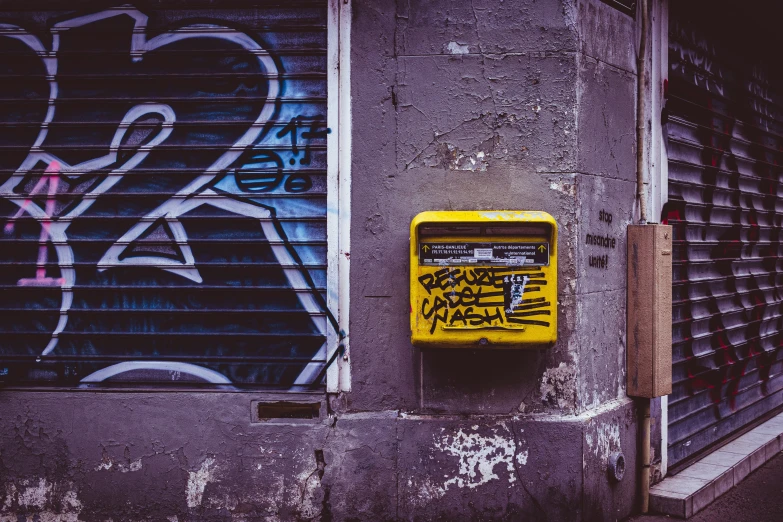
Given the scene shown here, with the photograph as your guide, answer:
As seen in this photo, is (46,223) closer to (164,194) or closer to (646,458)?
(164,194)

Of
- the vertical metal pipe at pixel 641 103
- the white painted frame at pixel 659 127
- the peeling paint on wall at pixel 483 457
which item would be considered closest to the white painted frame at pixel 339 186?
the peeling paint on wall at pixel 483 457

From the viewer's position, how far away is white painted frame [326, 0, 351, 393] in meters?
4.55

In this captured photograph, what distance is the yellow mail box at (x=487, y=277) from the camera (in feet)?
13.3

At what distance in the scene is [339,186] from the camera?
4.56 metres

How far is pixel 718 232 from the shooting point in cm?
642

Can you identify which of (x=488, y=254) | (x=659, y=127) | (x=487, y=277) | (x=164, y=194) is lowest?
(x=487, y=277)

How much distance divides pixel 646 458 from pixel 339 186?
2.65m

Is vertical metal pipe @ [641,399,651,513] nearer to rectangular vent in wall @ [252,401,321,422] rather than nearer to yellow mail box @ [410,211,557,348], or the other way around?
yellow mail box @ [410,211,557,348]

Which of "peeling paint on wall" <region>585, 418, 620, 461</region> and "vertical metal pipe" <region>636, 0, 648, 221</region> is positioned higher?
"vertical metal pipe" <region>636, 0, 648, 221</region>

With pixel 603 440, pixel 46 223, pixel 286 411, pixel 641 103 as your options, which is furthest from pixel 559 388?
pixel 46 223

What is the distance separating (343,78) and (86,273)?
6.51 ft

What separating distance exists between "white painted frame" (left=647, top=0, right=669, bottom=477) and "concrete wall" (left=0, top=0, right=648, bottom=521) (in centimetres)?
83

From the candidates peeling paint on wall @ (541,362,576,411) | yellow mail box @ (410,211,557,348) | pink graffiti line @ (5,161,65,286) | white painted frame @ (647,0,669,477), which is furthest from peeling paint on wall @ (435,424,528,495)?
pink graffiti line @ (5,161,65,286)

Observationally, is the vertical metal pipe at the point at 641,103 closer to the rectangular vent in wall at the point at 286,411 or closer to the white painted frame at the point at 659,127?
the white painted frame at the point at 659,127
